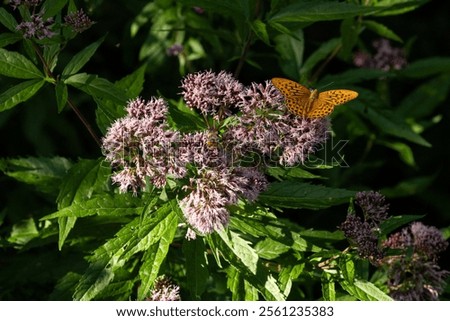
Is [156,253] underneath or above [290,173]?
underneath

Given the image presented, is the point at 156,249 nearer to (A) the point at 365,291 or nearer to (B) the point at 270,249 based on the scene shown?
(B) the point at 270,249

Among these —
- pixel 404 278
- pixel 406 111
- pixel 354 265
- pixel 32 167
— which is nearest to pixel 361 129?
pixel 406 111

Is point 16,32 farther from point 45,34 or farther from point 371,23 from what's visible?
point 371,23

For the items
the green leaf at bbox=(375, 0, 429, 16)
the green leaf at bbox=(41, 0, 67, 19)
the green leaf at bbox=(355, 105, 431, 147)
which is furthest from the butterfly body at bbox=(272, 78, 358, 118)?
the green leaf at bbox=(355, 105, 431, 147)

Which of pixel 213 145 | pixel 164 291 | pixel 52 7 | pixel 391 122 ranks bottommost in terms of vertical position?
pixel 164 291

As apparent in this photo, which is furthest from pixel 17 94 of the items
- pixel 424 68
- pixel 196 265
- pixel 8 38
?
pixel 424 68
